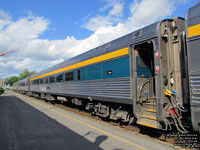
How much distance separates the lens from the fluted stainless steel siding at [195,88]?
12.3ft

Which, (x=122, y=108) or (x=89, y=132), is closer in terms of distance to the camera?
(x=89, y=132)

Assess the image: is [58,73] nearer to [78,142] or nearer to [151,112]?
[78,142]

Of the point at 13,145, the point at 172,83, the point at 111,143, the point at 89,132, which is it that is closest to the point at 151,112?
the point at 172,83

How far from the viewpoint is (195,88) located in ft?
12.5

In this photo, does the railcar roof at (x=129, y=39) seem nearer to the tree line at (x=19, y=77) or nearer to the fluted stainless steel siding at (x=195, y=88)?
the fluted stainless steel siding at (x=195, y=88)

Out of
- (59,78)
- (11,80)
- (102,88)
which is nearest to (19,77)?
(11,80)

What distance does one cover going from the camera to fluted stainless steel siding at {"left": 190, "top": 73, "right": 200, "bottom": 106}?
12.3ft

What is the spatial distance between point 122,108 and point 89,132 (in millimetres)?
1537

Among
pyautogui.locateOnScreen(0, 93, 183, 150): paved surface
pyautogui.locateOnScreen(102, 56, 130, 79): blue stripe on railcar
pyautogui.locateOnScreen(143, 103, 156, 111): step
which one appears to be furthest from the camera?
pyautogui.locateOnScreen(102, 56, 130, 79): blue stripe on railcar

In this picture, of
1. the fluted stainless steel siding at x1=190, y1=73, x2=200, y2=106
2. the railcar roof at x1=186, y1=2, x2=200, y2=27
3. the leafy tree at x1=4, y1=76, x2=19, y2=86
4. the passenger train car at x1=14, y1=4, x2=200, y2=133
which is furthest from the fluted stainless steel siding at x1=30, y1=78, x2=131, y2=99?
the leafy tree at x1=4, y1=76, x2=19, y2=86

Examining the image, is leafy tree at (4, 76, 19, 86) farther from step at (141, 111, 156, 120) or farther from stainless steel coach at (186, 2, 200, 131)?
stainless steel coach at (186, 2, 200, 131)

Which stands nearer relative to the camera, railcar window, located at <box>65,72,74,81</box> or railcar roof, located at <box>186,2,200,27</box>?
railcar roof, located at <box>186,2,200,27</box>

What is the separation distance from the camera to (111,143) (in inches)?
192

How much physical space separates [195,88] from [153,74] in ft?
7.36
